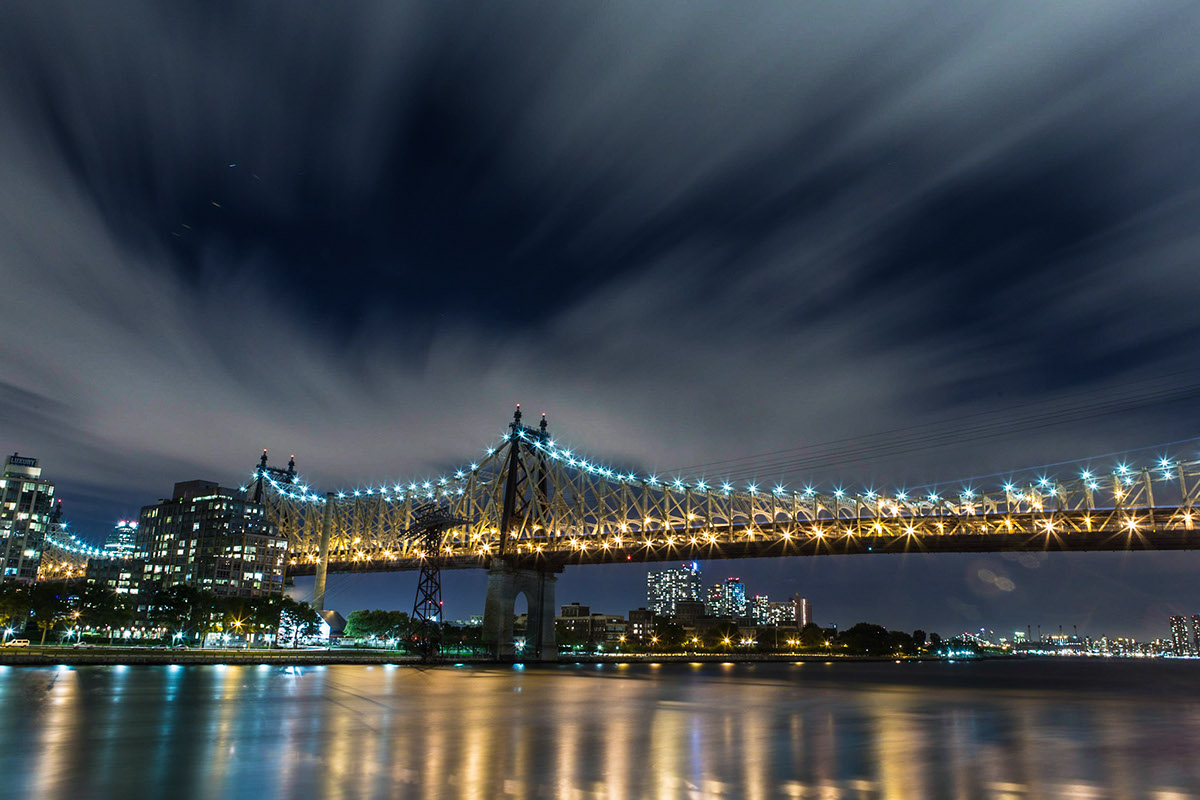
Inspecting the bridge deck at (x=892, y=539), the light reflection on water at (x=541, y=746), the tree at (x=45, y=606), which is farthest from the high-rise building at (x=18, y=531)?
the light reflection on water at (x=541, y=746)

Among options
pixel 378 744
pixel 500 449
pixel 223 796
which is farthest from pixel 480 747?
pixel 500 449

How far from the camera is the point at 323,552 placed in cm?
16100

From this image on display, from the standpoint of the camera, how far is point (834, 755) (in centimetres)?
2766

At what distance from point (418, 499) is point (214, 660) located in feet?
237

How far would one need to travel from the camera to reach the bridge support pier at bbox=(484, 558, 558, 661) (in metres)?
104

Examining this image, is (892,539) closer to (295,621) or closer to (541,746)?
(541,746)

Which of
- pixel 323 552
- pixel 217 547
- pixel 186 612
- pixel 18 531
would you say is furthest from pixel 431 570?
pixel 18 531

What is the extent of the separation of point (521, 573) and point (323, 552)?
6800cm

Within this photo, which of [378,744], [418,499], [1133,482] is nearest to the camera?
[378,744]

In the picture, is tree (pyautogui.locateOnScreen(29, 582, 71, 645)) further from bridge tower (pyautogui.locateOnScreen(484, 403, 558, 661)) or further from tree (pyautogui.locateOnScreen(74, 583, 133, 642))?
bridge tower (pyautogui.locateOnScreen(484, 403, 558, 661))

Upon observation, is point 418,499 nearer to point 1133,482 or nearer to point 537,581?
point 537,581

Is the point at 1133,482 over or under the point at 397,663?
over

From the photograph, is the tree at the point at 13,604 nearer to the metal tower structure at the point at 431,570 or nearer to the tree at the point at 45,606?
the tree at the point at 45,606

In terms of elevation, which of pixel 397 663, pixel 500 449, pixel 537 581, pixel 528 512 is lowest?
pixel 397 663
